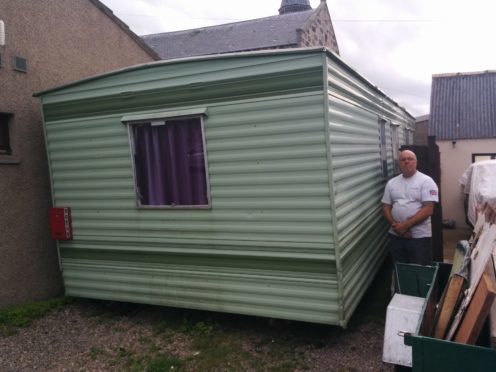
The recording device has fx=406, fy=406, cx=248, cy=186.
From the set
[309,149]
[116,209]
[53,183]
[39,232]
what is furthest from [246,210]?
[39,232]

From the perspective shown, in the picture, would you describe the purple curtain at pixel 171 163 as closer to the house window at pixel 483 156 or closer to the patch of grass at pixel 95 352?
the patch of grass at pixel 95 352

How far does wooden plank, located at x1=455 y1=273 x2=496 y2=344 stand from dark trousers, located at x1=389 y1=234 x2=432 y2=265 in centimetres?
226

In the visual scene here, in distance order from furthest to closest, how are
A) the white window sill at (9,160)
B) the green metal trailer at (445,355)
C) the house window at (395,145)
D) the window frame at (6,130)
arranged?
1. the house window at (395,145)
2. the window frame at (6,130)
3. the white window sill at (9,160)
4. the green metal trailer at (445,355)

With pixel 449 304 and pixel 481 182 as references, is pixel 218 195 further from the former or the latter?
pixel 481 182

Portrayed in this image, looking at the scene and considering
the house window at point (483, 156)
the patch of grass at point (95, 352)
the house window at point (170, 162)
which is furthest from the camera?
the house window at point (483, 156)

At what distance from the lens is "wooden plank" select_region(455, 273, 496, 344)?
2.43m

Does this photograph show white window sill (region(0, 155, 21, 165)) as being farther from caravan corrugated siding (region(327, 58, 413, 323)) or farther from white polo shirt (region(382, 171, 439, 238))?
white polo shirt (region(382, 171, 439, 238))

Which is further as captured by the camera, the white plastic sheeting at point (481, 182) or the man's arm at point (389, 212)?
the white plastic sheeting at point (481, 182)

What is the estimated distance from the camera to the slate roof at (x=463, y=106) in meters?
12.5

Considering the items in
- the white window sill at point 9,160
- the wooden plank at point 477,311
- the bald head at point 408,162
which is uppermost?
the white window sill at point 9,160

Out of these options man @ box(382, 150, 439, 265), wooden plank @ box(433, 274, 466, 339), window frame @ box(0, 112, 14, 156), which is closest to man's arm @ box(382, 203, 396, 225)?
man @ box(382, 150, 439, 265)

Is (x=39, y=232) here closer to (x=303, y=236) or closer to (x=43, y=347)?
(x=43, y=347)

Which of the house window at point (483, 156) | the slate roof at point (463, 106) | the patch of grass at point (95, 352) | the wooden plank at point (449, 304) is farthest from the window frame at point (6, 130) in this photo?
the house window at point (483, 156)

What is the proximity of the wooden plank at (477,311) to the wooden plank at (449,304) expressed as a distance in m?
0.35
